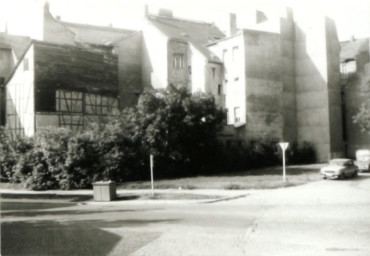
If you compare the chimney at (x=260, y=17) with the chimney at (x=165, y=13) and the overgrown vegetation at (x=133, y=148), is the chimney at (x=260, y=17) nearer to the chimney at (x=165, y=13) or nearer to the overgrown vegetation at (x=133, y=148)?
the chimney at (x=165, y=13)

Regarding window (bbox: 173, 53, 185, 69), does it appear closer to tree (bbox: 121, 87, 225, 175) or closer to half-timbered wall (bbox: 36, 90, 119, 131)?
half-timbered wall (bbox: 36, 90, 119, 131)

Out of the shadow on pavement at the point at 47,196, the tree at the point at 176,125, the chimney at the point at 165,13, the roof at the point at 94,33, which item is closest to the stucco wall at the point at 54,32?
the roof at the point at 94,33

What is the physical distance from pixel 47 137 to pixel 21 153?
397cm

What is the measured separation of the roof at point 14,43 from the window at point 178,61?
16.1 m

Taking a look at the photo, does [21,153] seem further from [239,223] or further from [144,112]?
[239,223]

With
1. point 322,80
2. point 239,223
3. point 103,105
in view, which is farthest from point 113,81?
point 239,223

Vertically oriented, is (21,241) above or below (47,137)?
below

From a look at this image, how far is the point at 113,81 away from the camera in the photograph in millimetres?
51281

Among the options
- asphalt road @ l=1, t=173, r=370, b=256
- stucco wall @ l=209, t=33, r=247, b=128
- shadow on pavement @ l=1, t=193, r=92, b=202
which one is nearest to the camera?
asphalt road @ l=1, t=173, r=370, b=256

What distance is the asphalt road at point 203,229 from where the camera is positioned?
11.6 meters

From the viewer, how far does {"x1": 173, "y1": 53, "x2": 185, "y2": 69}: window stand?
5309 cm

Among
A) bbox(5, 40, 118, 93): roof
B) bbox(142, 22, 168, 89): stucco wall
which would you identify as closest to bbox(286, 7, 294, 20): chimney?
bbox(142, 22, 168, 89): stucco wall

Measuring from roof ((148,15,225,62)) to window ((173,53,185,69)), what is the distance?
6.09 ft

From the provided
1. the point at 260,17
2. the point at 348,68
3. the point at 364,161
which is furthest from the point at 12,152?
the point at 348,68
